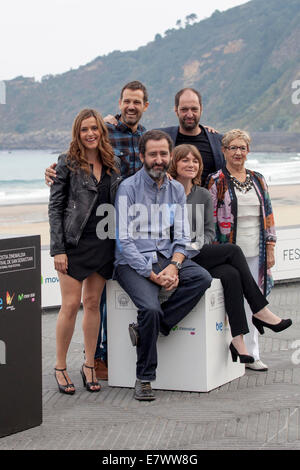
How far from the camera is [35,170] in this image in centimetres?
3588

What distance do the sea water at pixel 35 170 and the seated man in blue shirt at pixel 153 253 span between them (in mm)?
14039

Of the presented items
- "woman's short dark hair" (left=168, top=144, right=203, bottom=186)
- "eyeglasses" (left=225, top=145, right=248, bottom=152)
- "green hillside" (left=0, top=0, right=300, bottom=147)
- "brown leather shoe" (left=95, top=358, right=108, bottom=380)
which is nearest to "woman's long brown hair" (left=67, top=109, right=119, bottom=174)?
"woman's short dark hair" (left=168, top=144, right=203, bottom=186)

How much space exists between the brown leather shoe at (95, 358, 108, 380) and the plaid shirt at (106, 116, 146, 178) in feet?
4.48

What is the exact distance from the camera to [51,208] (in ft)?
15.4

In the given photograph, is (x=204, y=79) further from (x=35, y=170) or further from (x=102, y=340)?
(x=102, y=340)

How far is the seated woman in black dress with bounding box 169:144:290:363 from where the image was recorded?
16.1ft

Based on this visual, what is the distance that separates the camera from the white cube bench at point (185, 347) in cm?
479

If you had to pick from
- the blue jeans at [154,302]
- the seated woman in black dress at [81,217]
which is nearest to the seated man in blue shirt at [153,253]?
the blue jeans at [154,302]

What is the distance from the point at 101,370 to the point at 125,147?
1.62m

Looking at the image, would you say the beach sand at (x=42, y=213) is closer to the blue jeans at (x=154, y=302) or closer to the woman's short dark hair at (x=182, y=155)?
the woman's short dark hair at (x=182, y=155)

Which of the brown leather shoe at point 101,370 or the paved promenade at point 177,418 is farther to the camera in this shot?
the brown leather shoe at point 101,370

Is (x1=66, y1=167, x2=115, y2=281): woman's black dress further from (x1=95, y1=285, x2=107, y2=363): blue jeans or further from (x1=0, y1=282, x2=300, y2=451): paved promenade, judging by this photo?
(x1=0, y1=282, x2=300, y2=451): paved promenade

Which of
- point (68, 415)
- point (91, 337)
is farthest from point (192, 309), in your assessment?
point (68, 415)
